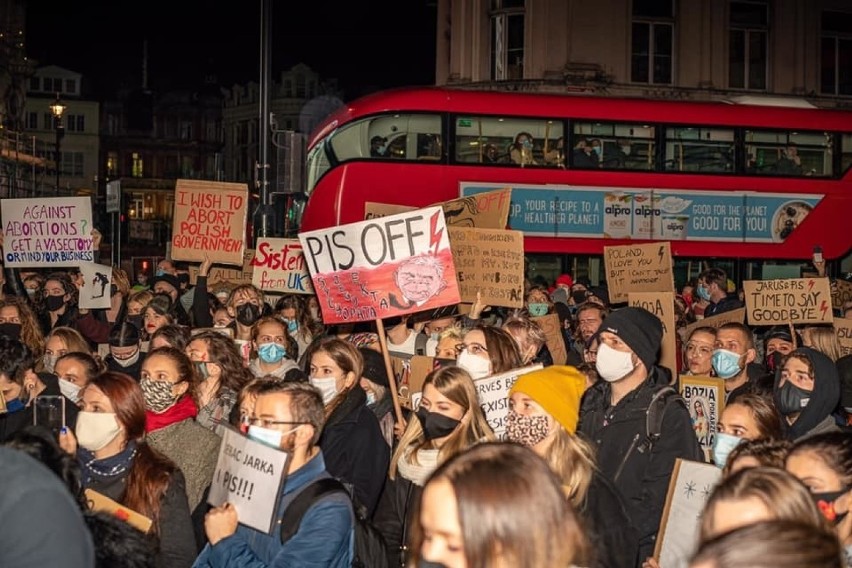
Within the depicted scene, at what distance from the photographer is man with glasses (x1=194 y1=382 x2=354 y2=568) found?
13.0ft

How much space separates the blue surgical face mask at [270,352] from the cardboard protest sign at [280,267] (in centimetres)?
525

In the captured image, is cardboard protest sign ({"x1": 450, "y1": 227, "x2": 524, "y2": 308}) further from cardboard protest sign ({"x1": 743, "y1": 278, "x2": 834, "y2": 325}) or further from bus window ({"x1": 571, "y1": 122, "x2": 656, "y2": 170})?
bus window ({"x1": 571, "y1": 122, "x2": 656, "y2": 170})

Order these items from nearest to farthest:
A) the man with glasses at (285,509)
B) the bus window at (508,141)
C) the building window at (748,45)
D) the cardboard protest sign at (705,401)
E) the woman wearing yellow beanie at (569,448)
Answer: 1. the man with glasses at (285,509)
2. the woman wearing yellow beanie at (569,448)
3. the cardboard protest sign at (705,401)
4. the bus window at (508,141)
5. the building window at (748,45)

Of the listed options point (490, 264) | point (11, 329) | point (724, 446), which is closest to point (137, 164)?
point (490, 264)

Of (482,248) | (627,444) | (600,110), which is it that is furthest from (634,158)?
(627,444)

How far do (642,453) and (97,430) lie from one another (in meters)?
2.36

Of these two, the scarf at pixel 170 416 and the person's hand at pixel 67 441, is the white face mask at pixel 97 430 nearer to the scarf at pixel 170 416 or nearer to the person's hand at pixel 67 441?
the person's hand at pixel 67 441

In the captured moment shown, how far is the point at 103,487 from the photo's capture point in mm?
4574

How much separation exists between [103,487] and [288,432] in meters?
0.83

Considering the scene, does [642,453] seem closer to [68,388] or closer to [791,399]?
[791,399]

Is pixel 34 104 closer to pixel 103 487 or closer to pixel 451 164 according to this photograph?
pixel 451 164

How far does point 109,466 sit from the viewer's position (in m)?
4.64

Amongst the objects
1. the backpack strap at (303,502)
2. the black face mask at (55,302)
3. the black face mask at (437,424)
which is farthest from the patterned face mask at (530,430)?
the black face mask at (55,302)

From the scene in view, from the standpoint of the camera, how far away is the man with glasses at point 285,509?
3971 millimetres
